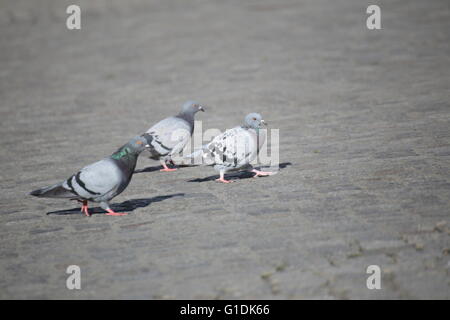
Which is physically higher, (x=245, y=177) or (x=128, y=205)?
(x=245, y=177)

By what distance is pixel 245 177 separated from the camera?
7891 millimetres

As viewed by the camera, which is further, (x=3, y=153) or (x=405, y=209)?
(x=3, y=153)

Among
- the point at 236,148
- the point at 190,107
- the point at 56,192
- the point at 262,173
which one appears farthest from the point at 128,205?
the point at 190,107

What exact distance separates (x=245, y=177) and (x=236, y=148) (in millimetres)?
671

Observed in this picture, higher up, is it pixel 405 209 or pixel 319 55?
pixel 319 55

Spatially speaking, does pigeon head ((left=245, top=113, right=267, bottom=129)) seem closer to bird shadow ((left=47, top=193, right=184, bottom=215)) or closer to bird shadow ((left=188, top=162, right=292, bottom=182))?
bird shadow ((left=188, top=162, right=292, bottom=182))

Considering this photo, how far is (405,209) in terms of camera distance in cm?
618

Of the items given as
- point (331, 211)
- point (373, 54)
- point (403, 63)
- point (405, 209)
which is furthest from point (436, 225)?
point (373, 54)

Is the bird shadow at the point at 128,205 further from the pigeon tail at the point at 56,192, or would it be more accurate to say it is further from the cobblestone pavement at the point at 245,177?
the pigeon tail at the point at 56,192

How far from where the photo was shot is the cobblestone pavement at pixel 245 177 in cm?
518

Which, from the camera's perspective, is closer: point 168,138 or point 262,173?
point 262,173

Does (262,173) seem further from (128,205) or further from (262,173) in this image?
(128,205)
